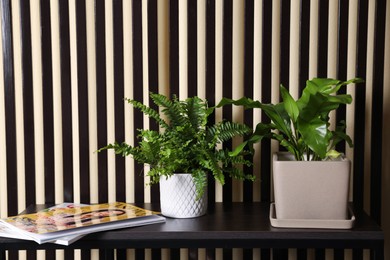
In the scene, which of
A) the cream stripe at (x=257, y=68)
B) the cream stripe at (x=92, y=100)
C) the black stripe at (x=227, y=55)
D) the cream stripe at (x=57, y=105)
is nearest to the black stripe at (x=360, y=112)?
the cream stripe at (x=257, y=68)

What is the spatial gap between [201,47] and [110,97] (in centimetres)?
38

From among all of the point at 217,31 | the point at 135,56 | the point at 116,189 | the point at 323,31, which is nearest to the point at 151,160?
the point at 116,189

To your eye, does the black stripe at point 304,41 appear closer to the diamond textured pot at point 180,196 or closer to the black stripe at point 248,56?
the black stripe at point 248,56

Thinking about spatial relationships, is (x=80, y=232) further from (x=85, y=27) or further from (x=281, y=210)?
(x=85, y=27)

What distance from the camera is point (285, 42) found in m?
1.86

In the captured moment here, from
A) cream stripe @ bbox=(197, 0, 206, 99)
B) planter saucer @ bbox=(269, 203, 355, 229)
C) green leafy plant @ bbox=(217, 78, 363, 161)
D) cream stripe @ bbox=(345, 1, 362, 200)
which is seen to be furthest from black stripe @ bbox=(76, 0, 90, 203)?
cream stripe @ bbox=(345, 1, 362, 200)

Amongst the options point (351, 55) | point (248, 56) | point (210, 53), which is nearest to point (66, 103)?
point (210, 53)

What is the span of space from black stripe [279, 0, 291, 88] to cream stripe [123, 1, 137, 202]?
1.79 ft

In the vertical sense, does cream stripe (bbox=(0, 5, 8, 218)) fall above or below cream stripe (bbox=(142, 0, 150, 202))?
below

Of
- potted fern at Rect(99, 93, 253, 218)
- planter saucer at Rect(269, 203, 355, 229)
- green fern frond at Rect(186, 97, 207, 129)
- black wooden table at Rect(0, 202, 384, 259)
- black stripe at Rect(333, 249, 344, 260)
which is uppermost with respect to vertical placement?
green fern frond at Rect(186, 97, 207, 129)

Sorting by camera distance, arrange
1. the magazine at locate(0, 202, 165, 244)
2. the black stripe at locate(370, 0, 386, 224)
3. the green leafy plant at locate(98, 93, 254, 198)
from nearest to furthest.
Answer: the magazine at locate(0, 202, 165, 244) < the green leafy plant at locate(98, 93, 254, 198) < the black stripe at locate(370, 0, 386, 224)

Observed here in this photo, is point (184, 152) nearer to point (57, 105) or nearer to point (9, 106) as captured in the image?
point (57, 105)

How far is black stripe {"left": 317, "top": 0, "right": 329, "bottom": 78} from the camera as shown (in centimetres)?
185

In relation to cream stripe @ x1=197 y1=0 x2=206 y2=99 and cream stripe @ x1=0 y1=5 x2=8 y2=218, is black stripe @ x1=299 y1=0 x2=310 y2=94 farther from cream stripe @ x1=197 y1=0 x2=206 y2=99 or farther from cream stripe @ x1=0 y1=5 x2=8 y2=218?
cream stripe @ x1=0 y1=5 x2=8 y2=218
